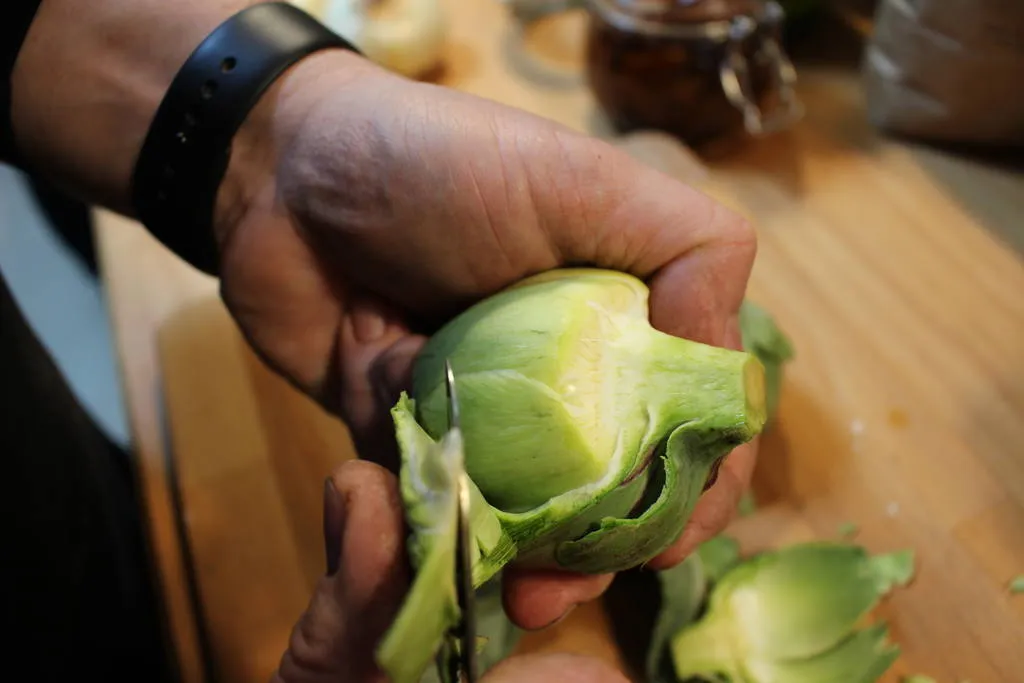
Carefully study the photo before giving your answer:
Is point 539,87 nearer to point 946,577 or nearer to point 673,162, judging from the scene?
point 673,162

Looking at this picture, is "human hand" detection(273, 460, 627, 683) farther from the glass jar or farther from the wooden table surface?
the glass jar

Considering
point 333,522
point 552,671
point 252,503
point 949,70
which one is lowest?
point 252,503

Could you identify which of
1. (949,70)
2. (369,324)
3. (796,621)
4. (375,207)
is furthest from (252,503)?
(949,70)

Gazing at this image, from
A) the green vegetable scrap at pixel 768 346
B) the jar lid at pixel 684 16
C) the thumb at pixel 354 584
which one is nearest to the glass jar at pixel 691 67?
the jar lid at pixel 684 16

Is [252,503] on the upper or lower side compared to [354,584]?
Answer: lower

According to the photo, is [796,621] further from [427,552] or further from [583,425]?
[427,552]
